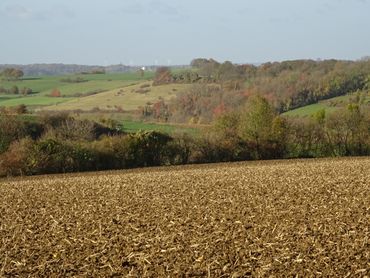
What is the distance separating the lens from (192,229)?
18.0m

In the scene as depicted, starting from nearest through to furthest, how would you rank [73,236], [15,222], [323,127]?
[73,236] → [15,222] → [323,127]

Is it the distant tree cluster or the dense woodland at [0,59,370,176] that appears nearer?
the dense woodland at [0,59,370,176]

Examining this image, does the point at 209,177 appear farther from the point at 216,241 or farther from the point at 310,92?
the point at 310,92

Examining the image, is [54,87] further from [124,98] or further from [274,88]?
[274,88]

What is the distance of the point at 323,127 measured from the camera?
57719 mm

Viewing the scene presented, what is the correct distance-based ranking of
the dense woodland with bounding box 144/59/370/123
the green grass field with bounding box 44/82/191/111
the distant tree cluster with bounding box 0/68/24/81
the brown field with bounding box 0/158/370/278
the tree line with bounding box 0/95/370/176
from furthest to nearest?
the distant tree cluster with bounding box 0/68/24/81
the green grass field with bounding box 44/82/191/111
the dense woodland with bounding box 144/59/370/123
the tree line with bounding box 0/95/370/176
the brown field with bounding box 0/158/370/278

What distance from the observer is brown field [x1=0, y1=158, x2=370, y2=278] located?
44.3ft

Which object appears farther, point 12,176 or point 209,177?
point 12,176

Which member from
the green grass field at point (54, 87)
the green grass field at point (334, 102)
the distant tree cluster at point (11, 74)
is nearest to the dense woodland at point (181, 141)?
the green grass field at point (334, 102)

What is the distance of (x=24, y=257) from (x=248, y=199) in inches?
459

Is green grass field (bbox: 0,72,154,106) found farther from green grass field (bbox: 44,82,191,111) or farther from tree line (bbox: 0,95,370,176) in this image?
tree line (bbox: 0,95,370,176)

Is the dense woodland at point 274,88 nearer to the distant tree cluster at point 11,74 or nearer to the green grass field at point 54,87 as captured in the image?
the green grass field at point 54,87

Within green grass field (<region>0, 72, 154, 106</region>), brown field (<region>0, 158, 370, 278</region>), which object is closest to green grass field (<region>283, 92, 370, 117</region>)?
brown field (<region>0, 158, 370, 278</region>)

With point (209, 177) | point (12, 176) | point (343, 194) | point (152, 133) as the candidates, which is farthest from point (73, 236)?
point (152, 133)
